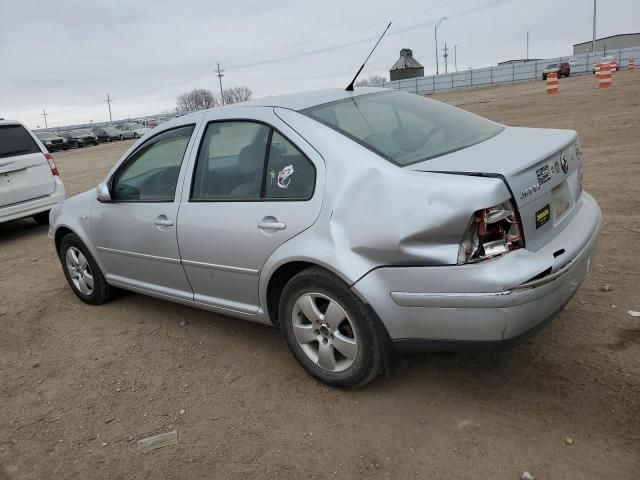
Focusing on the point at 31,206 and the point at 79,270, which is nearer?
the point at 79,270

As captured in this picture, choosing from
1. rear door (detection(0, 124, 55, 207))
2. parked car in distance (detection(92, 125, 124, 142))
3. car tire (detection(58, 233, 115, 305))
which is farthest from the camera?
parked car in distance (detection(92, 125, 124, 142))

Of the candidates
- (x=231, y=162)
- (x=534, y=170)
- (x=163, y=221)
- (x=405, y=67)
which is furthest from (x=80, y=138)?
(x=405, y=67)

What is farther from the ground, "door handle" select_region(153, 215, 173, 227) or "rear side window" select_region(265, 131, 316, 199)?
"rear side window" select_region(265, 131, 316, 199)

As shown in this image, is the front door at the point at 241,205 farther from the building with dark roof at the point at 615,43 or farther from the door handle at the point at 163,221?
the building with dark roof at the point at 615,43

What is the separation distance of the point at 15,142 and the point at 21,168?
0.42 metres

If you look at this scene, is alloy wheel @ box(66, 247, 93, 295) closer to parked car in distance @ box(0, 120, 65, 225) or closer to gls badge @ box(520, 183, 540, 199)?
parked car in distance @ box(0, 120, 65, 225)

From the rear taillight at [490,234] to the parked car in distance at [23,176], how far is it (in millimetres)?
7423

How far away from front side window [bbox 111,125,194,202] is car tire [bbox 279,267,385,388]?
51.3 inches

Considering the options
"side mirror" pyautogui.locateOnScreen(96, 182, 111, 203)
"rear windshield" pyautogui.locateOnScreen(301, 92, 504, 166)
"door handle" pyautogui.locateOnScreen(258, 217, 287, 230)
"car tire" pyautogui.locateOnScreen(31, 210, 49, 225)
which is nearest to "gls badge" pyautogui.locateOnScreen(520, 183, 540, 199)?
"rear windshield" pyautogui.locateOnScreen(301, 92, 504, 166)

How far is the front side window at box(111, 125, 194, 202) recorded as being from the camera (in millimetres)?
3918

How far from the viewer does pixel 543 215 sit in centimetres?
276

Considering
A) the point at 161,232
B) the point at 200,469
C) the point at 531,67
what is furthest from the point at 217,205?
the point at 531,67

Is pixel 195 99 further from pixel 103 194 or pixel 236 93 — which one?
pixel 103 194

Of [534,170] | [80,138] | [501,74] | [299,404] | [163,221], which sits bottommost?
[299,404]
